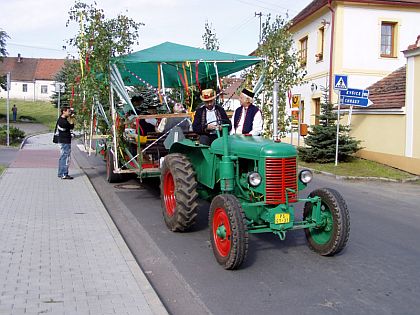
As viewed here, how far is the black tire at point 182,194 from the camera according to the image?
649 centimetres

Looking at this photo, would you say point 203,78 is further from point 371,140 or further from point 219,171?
point 371,140

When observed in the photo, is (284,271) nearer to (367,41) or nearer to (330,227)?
(330,227)

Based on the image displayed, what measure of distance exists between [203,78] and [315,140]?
6774 mm

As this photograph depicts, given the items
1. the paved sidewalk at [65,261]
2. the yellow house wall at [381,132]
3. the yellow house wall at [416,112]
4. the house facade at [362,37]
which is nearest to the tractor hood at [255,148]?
the paved sidewalk at [65,261]

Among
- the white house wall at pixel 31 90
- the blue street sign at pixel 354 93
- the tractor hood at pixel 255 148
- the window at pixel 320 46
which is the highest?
the white house wall at pixel 31 90

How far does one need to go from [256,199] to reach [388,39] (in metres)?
19.4

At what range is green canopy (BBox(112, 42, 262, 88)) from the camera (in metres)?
9.62

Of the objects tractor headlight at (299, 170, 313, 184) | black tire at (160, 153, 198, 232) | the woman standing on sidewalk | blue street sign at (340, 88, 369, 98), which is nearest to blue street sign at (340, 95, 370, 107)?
blue street sign at (340, 88, 369, 98)

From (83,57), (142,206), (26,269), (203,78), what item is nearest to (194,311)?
(26,269)

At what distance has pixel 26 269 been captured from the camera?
16.7 feet

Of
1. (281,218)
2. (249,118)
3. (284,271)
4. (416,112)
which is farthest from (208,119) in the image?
(416,112)

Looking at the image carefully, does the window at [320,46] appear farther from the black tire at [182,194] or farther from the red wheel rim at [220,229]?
the red wheel rim at [220,229]

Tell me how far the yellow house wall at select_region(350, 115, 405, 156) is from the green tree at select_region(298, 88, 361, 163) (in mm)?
538

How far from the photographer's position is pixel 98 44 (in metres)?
9.65
